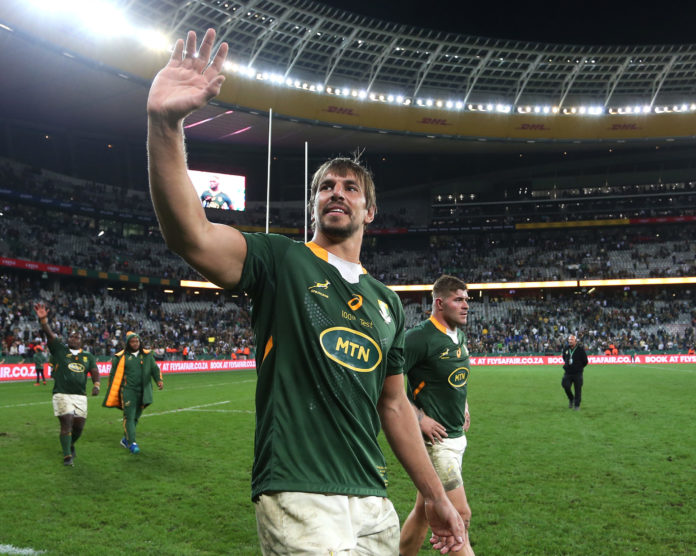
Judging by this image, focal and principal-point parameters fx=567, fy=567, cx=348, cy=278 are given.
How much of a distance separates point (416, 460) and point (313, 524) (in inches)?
31.6

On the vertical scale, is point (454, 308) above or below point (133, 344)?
above

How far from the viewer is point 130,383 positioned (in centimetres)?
1065

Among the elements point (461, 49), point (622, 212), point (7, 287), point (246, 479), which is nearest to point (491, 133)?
point (461, 49)

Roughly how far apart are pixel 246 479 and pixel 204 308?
140ft

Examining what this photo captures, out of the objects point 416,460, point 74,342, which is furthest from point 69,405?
point 416,460

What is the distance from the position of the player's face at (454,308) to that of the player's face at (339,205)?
10.2ft

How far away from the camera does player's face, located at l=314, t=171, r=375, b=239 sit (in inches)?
100

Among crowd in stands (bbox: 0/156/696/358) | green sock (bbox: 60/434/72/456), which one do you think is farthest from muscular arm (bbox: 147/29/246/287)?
crowd in stands (bbox: 0/156/696/358)

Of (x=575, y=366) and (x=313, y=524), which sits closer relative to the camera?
(x=313, y=524)

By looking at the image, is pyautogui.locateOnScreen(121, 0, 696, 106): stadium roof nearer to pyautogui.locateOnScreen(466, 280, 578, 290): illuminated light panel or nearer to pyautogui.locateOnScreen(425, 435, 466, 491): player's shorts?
pyautogui.locateOnScreen(466, 280, 578, 290): illuminated light panel

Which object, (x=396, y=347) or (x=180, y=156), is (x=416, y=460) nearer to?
(x=396, y=347)

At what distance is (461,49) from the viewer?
46656 millimetres

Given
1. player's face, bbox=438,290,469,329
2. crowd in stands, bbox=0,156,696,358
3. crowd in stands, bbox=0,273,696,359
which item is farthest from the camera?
crowd in stands, bbox=0,156,696,358

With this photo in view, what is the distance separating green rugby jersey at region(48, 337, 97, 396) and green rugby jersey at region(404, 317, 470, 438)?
6797 mm
